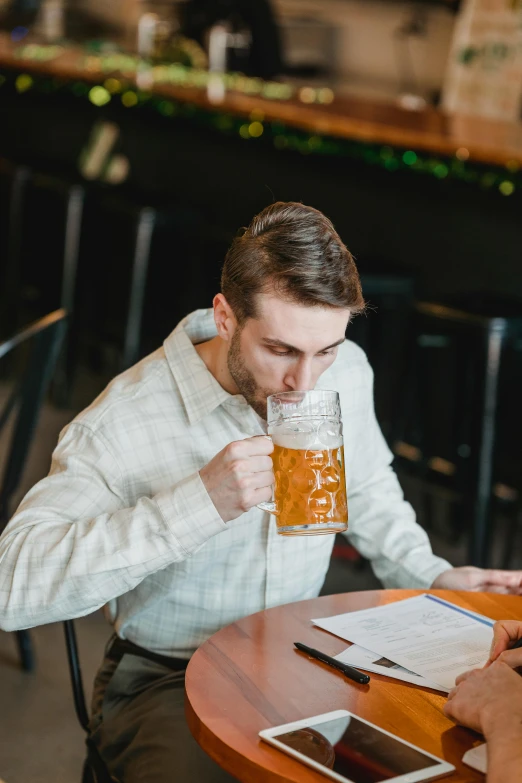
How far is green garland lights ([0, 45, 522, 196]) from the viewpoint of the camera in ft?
11.7

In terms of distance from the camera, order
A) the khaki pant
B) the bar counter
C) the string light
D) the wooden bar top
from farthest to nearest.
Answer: the bar counter < the string light < the wooden bar top < the khaki pant

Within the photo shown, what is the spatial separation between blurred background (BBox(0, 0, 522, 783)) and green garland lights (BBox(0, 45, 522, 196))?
15 millimetres

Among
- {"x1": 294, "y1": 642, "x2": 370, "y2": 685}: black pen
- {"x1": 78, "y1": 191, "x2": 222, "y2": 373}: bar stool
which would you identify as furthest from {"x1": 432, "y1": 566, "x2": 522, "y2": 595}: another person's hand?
{"x1": 78, "y1": 191, "x2": 222, "y2": 373}: bar stool

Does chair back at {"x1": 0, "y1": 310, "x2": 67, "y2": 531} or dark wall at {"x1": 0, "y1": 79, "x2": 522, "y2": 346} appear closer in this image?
chair back at {"x1": 0, "y1": 310, "x2": 67, "y2": 531}

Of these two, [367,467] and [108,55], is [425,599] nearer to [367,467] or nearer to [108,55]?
[367,467]

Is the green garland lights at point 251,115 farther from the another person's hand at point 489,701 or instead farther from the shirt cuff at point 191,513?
the another person's hand at point 489,701

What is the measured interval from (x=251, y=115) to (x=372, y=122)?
59 cm

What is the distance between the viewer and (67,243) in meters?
4.82

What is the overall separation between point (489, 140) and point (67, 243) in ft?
7.05

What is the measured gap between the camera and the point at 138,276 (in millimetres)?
4344

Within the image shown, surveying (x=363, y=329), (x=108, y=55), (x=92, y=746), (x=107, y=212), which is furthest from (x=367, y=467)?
(x=108, y=55)

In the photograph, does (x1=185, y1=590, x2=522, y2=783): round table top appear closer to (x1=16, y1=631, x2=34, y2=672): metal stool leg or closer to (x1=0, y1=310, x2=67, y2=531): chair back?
(x1=0, y1=310, x2=67, y2=531): chair back

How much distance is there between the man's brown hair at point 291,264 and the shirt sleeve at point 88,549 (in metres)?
0.31

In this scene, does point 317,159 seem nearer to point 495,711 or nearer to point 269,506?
point 269,506
